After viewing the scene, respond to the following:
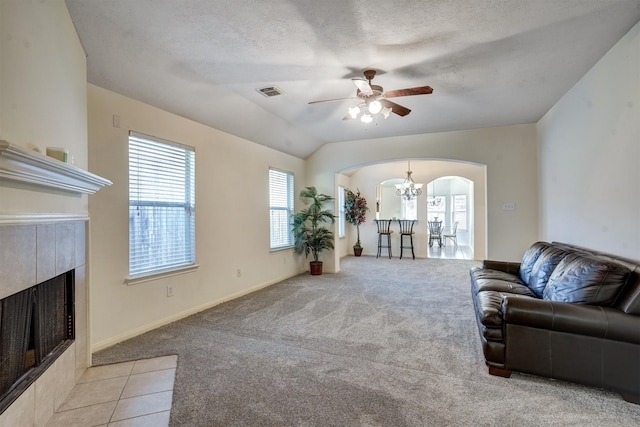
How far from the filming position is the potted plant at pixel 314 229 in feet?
19.4

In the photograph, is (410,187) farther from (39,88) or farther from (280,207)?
(39,88)

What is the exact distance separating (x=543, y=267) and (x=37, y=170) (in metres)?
3.98

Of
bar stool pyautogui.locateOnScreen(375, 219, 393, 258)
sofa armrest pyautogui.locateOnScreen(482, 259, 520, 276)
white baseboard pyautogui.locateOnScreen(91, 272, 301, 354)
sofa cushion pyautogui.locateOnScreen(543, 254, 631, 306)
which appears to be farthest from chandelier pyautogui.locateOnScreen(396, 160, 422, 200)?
sofa cushion pyautogui.locateOnScreen(543, 254, 631, 306)

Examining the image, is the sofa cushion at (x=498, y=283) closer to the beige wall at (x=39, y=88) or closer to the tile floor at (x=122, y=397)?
the tile floor at (x=122, y=397)

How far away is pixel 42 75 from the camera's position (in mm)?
1747

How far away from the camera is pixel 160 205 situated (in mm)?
3314

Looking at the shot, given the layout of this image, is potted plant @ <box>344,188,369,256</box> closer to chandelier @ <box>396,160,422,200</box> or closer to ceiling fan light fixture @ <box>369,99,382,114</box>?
chandelier @ <box>396,160,422,200</box>

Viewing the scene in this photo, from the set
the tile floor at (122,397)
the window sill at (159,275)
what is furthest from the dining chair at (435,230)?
the tile floor at (122,397)

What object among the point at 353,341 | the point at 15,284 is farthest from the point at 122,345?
the point at 353,341

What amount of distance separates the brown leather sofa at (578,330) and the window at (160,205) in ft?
10.6

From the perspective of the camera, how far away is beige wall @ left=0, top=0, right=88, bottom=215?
142cm

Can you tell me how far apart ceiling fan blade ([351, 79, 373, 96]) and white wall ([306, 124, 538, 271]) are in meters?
2.72

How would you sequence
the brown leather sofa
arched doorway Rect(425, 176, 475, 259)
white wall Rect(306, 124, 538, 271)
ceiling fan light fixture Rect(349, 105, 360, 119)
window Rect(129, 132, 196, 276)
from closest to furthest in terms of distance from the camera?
1. the brown leather sofa
2. ceiling fan light fixture Rect(349, 105, 360, 119)
3. window Rect(129, 132, 196, 276)
4. white wall Rect(306, 124, 538, 271)
5. arched doorway Rect(425, 176, 475, 259)

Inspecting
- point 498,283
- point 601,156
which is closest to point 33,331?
point 498,283
